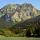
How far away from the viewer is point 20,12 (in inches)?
484

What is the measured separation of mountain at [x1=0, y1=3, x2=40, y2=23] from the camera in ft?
40.1

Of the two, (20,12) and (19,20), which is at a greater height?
(20,12)

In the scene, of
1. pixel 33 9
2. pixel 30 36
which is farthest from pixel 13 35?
pixel 33 9

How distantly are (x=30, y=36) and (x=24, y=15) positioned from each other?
1.29 metres

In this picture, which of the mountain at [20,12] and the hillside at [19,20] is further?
the mountain at [20,12]

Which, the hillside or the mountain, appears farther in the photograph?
the mountain

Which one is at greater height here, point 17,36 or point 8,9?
point 8,9

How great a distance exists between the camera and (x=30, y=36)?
12047 millimetres

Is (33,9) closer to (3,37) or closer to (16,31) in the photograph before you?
(16,31)

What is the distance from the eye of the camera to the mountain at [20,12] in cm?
1222

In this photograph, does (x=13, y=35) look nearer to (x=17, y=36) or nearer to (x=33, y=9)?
(x=17, y=36)

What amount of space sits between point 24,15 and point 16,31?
1.06 metres

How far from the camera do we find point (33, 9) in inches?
483

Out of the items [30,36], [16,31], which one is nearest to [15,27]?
[16,31]
